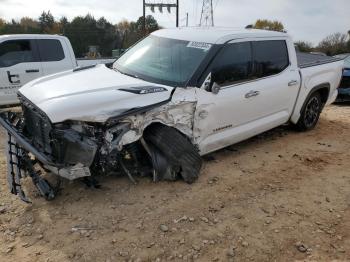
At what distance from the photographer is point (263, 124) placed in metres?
5.78

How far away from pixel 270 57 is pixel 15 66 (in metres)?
5.19

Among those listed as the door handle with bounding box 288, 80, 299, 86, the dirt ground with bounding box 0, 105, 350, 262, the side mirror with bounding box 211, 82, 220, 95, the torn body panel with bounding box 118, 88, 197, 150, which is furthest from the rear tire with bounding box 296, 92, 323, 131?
the torn body panel with bounding box 118, 88, 197, 150

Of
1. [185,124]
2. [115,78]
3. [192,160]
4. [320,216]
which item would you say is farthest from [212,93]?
[320,216]

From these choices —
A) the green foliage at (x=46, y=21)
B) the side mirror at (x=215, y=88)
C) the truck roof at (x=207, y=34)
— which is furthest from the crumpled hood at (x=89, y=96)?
the green foliage at (x=46, y=21)

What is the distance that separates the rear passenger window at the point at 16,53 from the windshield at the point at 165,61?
3.39m

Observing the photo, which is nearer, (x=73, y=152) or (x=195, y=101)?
(x=73, y=152)

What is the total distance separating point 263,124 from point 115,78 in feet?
7.77

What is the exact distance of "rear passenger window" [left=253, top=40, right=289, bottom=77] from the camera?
17.9 ft

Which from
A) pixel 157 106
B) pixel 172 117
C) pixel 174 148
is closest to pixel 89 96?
pixel 157 106

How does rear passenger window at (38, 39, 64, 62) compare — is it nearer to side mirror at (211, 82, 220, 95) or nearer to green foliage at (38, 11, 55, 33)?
side mirror at (211, 82, 220, 95)

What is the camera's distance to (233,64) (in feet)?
16.6

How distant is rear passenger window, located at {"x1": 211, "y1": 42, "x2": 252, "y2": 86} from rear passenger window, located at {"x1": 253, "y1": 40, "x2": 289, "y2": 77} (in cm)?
19

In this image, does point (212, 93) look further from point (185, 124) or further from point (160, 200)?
point (160, 200)

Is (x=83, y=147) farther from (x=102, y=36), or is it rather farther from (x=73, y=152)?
(x=102, y=36)
